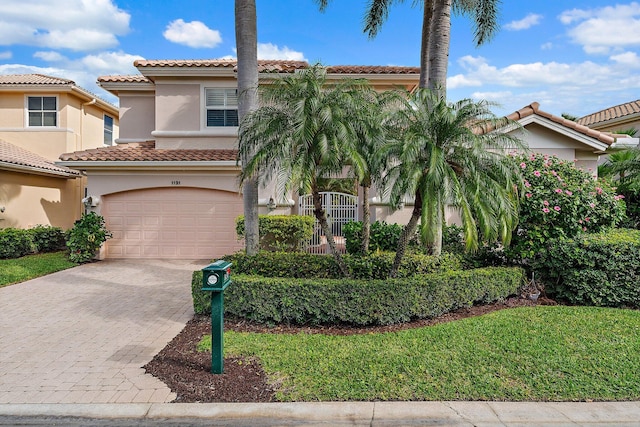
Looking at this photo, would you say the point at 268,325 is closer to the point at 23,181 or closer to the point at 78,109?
the point at 23,181

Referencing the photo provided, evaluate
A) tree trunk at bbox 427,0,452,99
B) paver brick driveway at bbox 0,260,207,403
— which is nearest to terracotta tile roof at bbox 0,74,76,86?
paver brick driveway at bbox 0,260,207,403

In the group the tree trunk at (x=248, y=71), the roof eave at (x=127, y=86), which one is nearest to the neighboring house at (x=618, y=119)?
the tree trunk at (x=248, y=71)

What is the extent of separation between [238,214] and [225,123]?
12.5ft

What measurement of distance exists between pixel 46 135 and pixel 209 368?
59.5 feet

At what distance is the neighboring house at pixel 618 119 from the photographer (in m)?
18.4

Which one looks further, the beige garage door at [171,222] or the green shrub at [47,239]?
the green shrub at [47,239]

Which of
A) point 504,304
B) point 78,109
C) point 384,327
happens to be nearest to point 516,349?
point 384,327

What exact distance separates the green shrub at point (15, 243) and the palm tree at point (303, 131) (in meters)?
11.3

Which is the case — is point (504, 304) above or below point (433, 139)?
below

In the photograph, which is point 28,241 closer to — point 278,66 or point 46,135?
point 46,135

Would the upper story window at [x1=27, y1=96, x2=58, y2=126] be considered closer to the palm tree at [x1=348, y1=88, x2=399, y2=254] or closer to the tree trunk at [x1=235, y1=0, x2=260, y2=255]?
the tree trunk at [x1=235, y1=0, x2=260, y2=255]

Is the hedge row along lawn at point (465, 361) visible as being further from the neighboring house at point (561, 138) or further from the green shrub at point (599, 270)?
the neighboring house at point (561, 138)

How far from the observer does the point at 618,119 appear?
61.7 feet

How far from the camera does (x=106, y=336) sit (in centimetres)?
618
